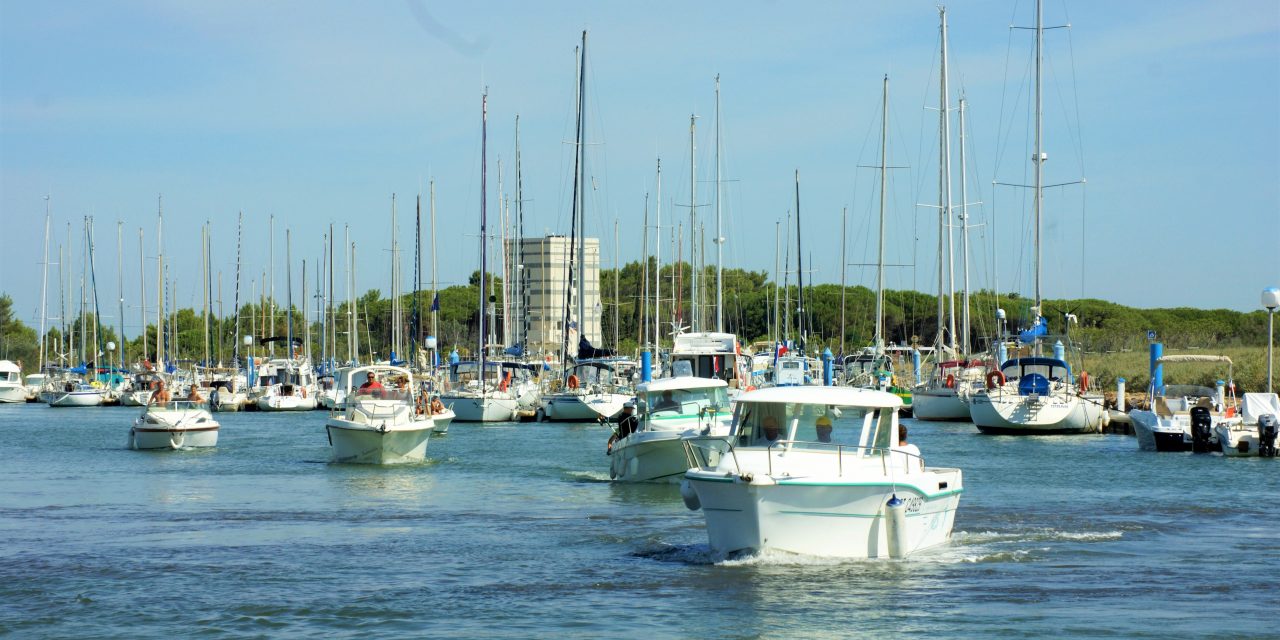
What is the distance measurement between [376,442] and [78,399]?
6090 centimetres

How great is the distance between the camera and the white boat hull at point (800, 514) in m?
20.2

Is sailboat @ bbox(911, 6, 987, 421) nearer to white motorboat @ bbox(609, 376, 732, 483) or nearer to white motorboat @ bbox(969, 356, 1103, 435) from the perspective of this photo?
white motorboat @ bbox(969, 356, 1103, 435)

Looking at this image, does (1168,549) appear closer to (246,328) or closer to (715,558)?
(715,558)

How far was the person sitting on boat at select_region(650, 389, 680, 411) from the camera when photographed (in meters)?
34.8

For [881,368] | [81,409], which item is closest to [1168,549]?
[881,368]

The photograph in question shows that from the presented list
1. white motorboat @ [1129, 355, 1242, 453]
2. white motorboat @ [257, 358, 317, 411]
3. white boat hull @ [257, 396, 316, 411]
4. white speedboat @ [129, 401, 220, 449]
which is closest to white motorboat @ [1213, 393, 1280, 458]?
white motorboat @ [1129, 355, 1242, 453]

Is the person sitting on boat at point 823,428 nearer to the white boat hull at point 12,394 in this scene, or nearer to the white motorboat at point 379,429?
the white motorboat at point 379,429

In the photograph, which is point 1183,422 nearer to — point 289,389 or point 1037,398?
point 1037,398

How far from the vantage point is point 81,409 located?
299 ft

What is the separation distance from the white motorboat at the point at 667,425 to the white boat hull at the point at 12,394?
8295 centimetres

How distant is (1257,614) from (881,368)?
57.7 meters

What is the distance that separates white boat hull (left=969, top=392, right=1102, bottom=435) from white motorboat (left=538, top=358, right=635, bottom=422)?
16329 mm

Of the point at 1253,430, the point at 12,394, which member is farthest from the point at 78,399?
the point at 1253,430

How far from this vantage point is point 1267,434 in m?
40.7
